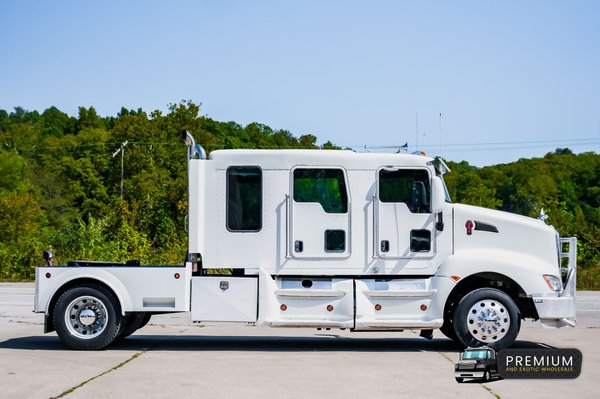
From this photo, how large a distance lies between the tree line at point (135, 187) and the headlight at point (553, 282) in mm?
19512

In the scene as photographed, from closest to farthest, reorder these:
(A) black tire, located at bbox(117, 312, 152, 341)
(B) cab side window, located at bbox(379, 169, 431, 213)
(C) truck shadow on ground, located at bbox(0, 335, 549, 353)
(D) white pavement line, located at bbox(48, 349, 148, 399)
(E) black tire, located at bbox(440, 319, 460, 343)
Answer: (D) white pavement line, located at bbox(48, 349, 148, 399) < (B) cab side window, located at bbox(379, 169, 431, 213) < (C) truck shadow on ground, located at bbox(0, 335, 549, 353) < (E) black tire, located at bbox(440, 319, 460, 343) < (A) black tire, located at bbox(117, 312, 152, 341)

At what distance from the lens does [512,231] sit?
13133mm

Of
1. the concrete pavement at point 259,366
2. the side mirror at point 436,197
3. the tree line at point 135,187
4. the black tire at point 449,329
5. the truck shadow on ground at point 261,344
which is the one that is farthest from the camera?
the tree line at point 135,187

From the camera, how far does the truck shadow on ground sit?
44.1ft

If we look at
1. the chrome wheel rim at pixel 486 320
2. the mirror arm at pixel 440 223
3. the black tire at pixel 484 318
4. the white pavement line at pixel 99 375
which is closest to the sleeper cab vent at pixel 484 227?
the mirror arm at pixel 440 223

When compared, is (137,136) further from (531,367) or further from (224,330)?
(531,367)

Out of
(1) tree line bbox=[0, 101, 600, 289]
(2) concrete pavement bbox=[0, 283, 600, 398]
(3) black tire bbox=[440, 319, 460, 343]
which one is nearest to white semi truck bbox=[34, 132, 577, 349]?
(3) black tire bbox=[440, 319, 460, 343]

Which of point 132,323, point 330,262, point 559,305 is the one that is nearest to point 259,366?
point 330,262

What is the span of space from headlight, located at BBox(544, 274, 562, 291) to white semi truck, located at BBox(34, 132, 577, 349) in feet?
0.05

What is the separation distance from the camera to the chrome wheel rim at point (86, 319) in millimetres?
12992

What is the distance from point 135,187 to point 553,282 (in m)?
64.2

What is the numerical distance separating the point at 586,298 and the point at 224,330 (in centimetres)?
→ 1485

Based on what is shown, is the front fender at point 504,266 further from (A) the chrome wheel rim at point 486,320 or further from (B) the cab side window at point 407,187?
(B) the cab side window at point 407,187

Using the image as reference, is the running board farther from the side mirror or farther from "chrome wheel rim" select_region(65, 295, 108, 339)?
"chrome wheel rim" select_region(65, 295, 108, 339)
